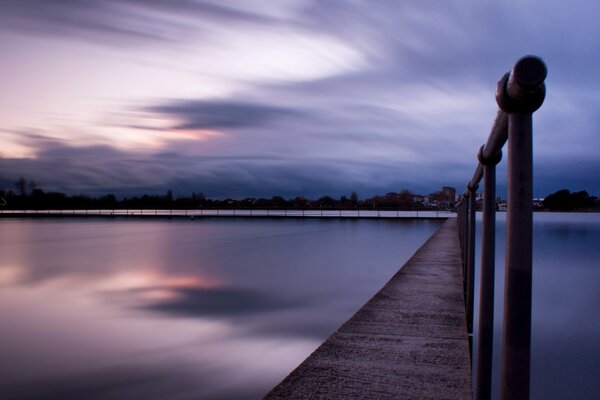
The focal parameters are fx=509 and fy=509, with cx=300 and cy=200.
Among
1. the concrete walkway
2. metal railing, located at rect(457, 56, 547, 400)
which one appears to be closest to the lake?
the concrete walkway

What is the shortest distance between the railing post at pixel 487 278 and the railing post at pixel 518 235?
1161mm

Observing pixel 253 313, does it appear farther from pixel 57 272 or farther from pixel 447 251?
→ pixel 57 272

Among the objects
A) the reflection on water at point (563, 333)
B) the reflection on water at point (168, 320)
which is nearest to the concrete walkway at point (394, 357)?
the reflection on water at point (563, 333)

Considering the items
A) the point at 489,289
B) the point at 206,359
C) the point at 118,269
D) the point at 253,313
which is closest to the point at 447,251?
the point at 253,313

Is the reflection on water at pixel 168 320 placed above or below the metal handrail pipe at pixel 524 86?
below

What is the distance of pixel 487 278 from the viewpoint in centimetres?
265

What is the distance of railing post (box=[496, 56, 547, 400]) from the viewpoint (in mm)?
1402

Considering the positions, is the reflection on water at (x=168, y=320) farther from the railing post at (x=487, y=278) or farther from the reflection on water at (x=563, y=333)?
the railing post at (x=487, y=278)

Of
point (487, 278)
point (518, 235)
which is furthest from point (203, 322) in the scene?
point (518, 235)

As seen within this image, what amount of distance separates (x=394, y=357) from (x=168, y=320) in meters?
6.68

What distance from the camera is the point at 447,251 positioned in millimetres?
12102

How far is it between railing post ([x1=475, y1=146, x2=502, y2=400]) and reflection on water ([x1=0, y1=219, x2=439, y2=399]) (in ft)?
12.1

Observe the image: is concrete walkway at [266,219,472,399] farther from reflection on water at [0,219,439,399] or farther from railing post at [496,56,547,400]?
reflection on water at [0,219,439,399]

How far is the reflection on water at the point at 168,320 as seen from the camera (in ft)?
20.6
